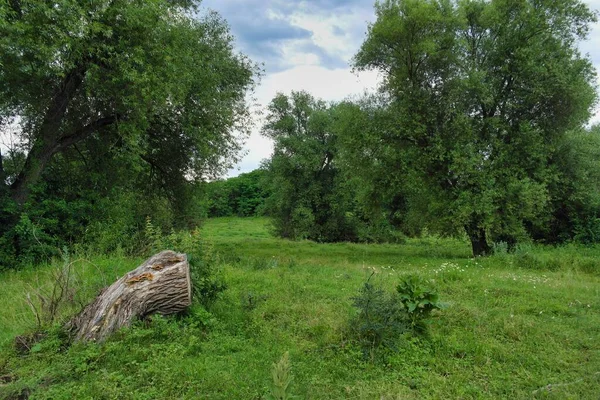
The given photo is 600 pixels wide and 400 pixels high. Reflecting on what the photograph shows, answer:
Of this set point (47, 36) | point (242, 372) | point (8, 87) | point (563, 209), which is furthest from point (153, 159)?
point (563, 209)

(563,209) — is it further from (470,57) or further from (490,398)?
(490,398)

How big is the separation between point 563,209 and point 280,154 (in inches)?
749

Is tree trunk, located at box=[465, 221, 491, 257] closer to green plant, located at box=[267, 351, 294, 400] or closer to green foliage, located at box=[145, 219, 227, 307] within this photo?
green foliage, located at box=[145, 219, 227, 307]

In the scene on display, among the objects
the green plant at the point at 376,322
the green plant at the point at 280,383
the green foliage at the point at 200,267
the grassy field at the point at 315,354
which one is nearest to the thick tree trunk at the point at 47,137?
the grassy field at the point at 315,354

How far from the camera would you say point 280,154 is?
95.7 ft

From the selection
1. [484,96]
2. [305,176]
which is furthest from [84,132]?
[305,176]

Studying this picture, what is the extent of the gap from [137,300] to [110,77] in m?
7.55

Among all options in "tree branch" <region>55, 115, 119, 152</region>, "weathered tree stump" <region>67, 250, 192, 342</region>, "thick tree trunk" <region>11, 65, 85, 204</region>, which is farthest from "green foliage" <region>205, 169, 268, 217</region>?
"weathered tree stump" <region>67, 250, 192, 342</region>

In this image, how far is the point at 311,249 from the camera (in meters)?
19.1

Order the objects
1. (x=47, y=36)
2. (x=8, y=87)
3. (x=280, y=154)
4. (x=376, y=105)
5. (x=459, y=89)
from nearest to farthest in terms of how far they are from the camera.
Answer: (x=47, y=36), (x=8, y=87), (x=459, y=89), (x=376, y=105), (x=280, y=154)

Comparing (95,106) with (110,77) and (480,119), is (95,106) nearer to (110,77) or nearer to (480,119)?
(110,77)

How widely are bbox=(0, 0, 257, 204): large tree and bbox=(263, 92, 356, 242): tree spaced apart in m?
14.2

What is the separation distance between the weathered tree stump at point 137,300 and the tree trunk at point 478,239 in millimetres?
12562

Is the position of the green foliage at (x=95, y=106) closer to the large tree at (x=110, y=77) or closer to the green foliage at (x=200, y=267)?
the large tree at (x=110, y=77)
